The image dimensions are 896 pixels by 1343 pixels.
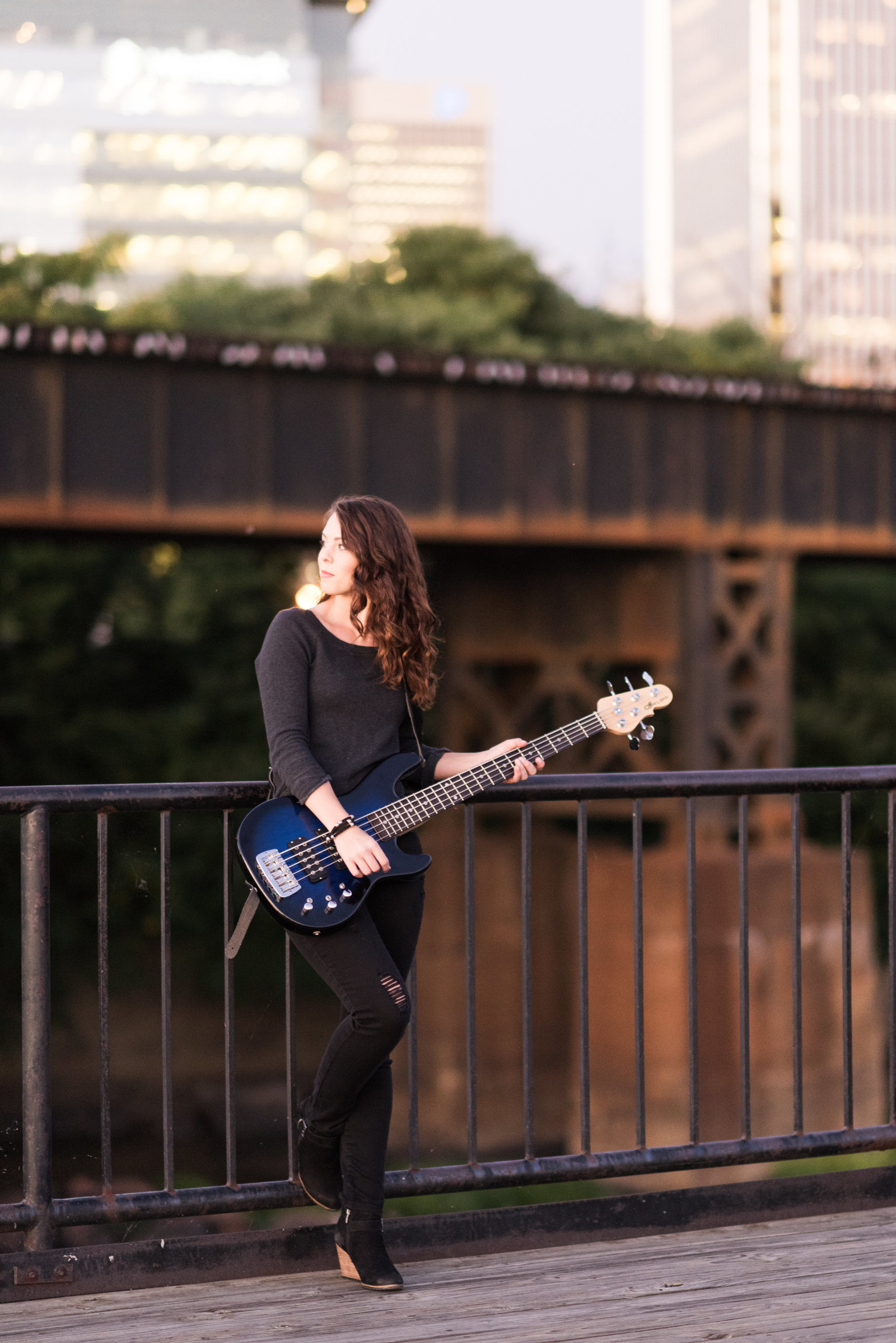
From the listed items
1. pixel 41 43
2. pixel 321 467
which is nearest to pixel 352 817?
pixel 321 467

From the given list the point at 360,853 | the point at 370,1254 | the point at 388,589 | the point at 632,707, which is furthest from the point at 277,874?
the point at 370,1254

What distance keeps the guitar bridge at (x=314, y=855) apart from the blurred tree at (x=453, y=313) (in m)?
28.7

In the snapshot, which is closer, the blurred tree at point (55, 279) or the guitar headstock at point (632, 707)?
the guitar headstock at point (632, 707)

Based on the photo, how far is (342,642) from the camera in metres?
4.18

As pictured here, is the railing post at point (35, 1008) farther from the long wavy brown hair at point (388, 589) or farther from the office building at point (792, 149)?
the office building at point (792, 149)

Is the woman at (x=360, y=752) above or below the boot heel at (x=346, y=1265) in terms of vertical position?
above

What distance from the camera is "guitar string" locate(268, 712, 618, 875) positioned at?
12.9 feet

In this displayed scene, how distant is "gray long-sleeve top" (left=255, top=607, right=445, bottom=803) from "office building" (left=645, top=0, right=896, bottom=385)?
10843cm

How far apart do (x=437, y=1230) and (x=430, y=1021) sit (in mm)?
20966

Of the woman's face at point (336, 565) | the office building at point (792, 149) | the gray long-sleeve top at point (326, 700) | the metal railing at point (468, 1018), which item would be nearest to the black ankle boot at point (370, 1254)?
the metal railing at point (468, 1018)

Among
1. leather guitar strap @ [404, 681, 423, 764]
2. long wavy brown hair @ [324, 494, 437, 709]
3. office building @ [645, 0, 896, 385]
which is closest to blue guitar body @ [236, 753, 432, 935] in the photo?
leather guitar strap @ [404, 681, 423, 764]

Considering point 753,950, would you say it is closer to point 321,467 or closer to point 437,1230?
point 321,467

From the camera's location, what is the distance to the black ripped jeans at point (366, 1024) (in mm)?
4004

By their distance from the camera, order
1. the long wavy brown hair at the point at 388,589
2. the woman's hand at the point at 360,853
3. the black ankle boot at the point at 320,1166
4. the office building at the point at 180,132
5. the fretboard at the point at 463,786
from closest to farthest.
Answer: the woman's hand at the point at 360,853 → the fretboard at the point at 463,786 → the long wavy brown hair at the point at 388,589 → the black ankle boot at the point at 320,1166 → the office building at the point at 180,132
